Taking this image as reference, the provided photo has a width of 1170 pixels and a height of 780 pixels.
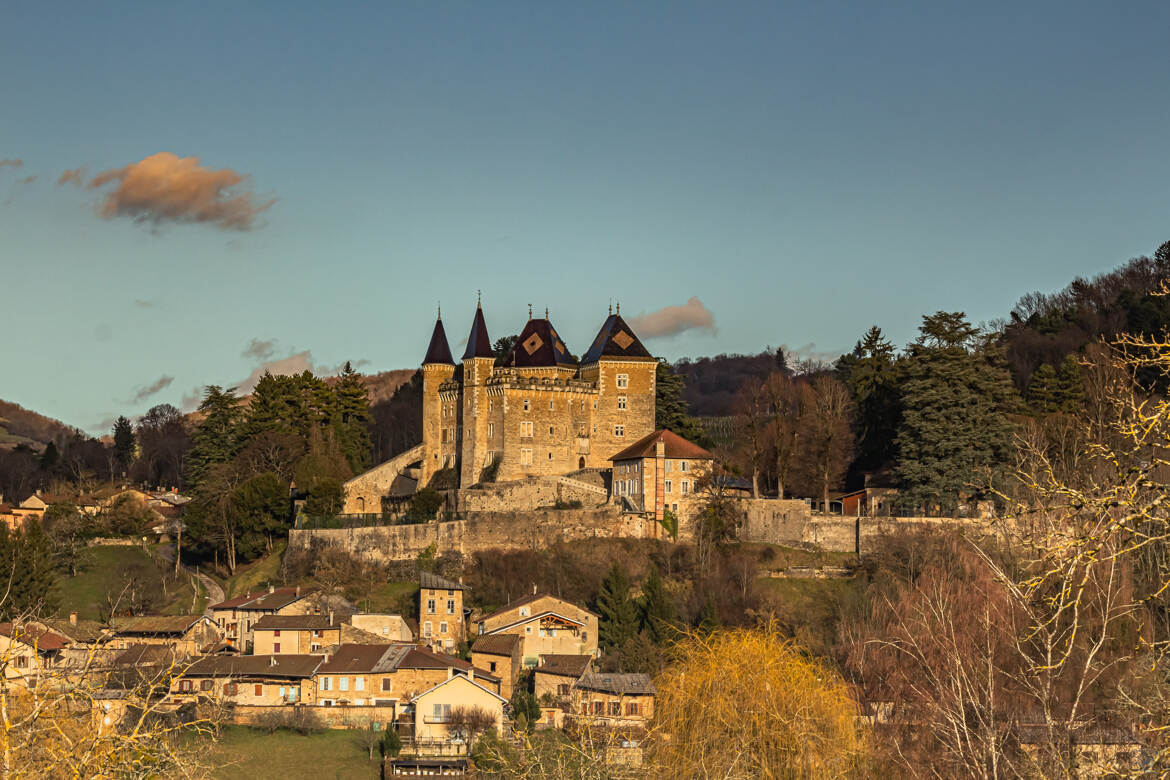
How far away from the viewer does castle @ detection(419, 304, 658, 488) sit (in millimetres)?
55219

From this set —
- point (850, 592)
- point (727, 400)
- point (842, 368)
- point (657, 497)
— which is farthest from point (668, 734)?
point (727, 400)

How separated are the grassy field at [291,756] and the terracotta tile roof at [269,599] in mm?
6598

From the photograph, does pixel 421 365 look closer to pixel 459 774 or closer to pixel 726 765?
pixel 459 774

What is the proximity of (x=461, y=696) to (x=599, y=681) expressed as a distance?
13.6 ft

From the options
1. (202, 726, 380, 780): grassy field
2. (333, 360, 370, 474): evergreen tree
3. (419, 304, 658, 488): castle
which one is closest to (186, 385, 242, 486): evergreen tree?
(333, 360, 370, 474): evergreen tree

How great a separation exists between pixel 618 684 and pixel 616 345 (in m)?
20.3

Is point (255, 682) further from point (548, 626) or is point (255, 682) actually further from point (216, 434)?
point (216, 434)

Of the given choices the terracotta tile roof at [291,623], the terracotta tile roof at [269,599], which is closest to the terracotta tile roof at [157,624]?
the terracotta tile roof at [269,599]

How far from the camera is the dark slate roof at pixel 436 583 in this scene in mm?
47156

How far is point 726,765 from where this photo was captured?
24.9 meters

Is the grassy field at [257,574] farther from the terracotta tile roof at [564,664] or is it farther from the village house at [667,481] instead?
the village house at [667,481]

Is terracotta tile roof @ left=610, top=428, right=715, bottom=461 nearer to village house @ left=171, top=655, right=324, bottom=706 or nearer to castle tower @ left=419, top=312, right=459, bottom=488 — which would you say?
castle tower @ left=419, top=312, right=459, bottom=488

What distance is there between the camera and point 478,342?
188ft

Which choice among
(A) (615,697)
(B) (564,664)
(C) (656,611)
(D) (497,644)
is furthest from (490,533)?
(A) (615,697)
